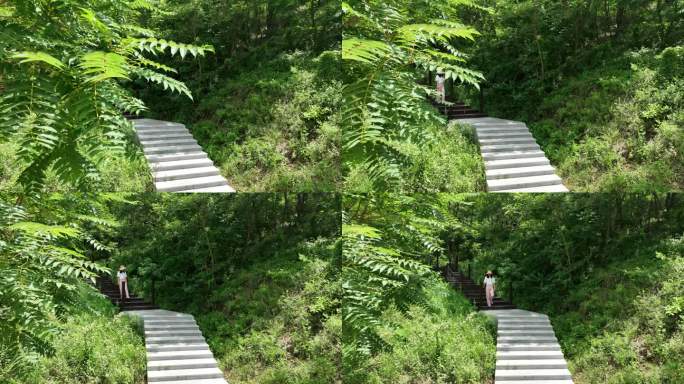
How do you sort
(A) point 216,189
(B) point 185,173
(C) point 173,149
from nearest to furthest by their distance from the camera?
(C) point 173,149 < (B) point 185,173 < (A) point 216,189

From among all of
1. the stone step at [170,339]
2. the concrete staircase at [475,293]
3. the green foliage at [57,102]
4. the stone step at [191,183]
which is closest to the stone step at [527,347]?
the concrete staircase at [475,293]

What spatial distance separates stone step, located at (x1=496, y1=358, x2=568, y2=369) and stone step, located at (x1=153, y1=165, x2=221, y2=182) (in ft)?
10.0

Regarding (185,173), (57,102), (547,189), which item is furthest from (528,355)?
(57,102)

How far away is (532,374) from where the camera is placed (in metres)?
6.48

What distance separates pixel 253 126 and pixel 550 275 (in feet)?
9.63

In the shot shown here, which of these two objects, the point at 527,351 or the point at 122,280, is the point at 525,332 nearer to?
the point at 527,351

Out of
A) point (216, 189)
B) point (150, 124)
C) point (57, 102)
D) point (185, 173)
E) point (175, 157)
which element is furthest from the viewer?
point (216, 189)

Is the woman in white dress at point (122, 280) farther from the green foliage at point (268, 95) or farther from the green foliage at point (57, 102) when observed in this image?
the green foliage at point (57, 102)

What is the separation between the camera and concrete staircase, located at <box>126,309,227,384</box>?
6.52 m

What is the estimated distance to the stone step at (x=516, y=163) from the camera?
560 centimetres

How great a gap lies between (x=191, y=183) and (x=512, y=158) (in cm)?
265

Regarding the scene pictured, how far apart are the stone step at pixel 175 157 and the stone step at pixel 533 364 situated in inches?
126

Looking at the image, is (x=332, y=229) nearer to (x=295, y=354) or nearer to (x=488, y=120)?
(x=295, y=354)

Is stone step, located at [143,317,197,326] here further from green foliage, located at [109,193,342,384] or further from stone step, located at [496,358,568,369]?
stone step, located at [496,358,568,369]
